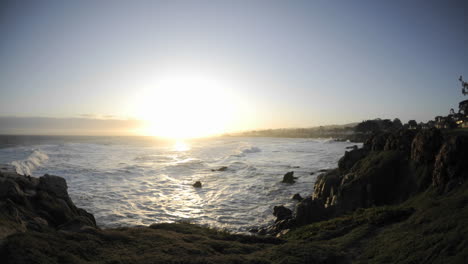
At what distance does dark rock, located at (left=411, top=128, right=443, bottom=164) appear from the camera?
506 inches

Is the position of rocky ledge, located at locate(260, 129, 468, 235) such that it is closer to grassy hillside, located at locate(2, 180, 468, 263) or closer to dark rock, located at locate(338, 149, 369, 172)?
dark rock, located at locate(338, 149, 369, 172)

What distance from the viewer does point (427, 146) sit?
1317cm

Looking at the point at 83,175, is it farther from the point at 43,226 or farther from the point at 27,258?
the point at 27,258

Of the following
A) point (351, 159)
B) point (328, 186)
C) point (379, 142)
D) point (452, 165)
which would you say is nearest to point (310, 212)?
point (328, 186)

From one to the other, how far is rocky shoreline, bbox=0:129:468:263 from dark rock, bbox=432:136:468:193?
1.3 inches

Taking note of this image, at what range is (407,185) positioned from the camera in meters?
13.2

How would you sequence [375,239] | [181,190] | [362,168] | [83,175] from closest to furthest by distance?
1. [375,239]
2. [362,168]
3. [181,190]
4. [83,175]

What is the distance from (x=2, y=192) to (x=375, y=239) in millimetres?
12206

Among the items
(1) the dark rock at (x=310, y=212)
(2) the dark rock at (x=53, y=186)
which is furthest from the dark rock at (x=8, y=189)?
(1) the dark rock at (x=310, y=212)

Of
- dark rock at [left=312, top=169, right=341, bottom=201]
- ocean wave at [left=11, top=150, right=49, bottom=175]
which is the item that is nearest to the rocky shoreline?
dark rock at [left=312, top=169, right=341, bottom=201]

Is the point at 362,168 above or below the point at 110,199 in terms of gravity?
above

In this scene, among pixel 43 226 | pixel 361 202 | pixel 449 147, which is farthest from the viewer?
pixel 361 202

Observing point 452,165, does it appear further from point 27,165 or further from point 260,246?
point 27,165

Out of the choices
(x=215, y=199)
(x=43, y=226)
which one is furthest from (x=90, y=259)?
(x=215, y=199)
